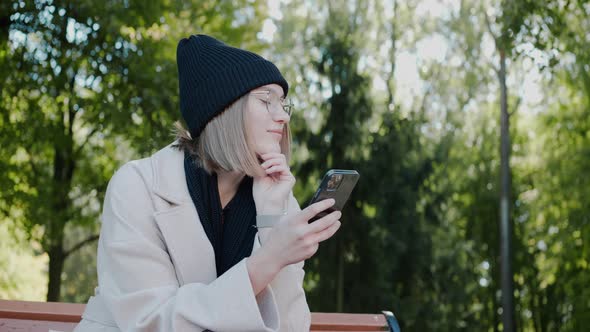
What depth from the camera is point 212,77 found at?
7.90 feet

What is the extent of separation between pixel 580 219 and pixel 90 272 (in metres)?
23.3

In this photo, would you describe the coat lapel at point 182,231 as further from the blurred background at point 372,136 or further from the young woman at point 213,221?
the blurred background at point 372,136

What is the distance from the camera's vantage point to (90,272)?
34.8 meters

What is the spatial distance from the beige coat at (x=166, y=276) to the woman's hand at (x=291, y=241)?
0.05 meters

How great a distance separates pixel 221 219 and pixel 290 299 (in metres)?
0.32

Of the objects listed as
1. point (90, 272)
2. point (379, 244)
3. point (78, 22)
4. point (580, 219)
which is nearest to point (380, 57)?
point (379, 244)

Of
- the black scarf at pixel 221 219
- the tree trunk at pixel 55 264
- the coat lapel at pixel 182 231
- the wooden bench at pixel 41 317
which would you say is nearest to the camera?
the coat lapel at pixel 182 231

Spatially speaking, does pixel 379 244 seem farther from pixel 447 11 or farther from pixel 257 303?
pixel 257 303

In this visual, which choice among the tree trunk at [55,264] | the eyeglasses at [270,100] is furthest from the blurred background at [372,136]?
the eyeglasses at [270,100]

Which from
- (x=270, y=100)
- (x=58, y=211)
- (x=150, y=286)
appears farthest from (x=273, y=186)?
(x=58, y=211)

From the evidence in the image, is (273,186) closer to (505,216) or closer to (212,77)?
(212,77)

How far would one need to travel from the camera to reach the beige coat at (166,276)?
2.04 m

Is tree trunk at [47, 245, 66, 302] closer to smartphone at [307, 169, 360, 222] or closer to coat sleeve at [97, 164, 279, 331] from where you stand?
coat sleeve at [97, 164, 279, 331]

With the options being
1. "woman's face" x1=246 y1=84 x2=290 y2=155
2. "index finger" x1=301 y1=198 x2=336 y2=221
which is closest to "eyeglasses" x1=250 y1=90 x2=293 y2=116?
"woman's face" x1=246 y1=84 x2=290 y2=155
